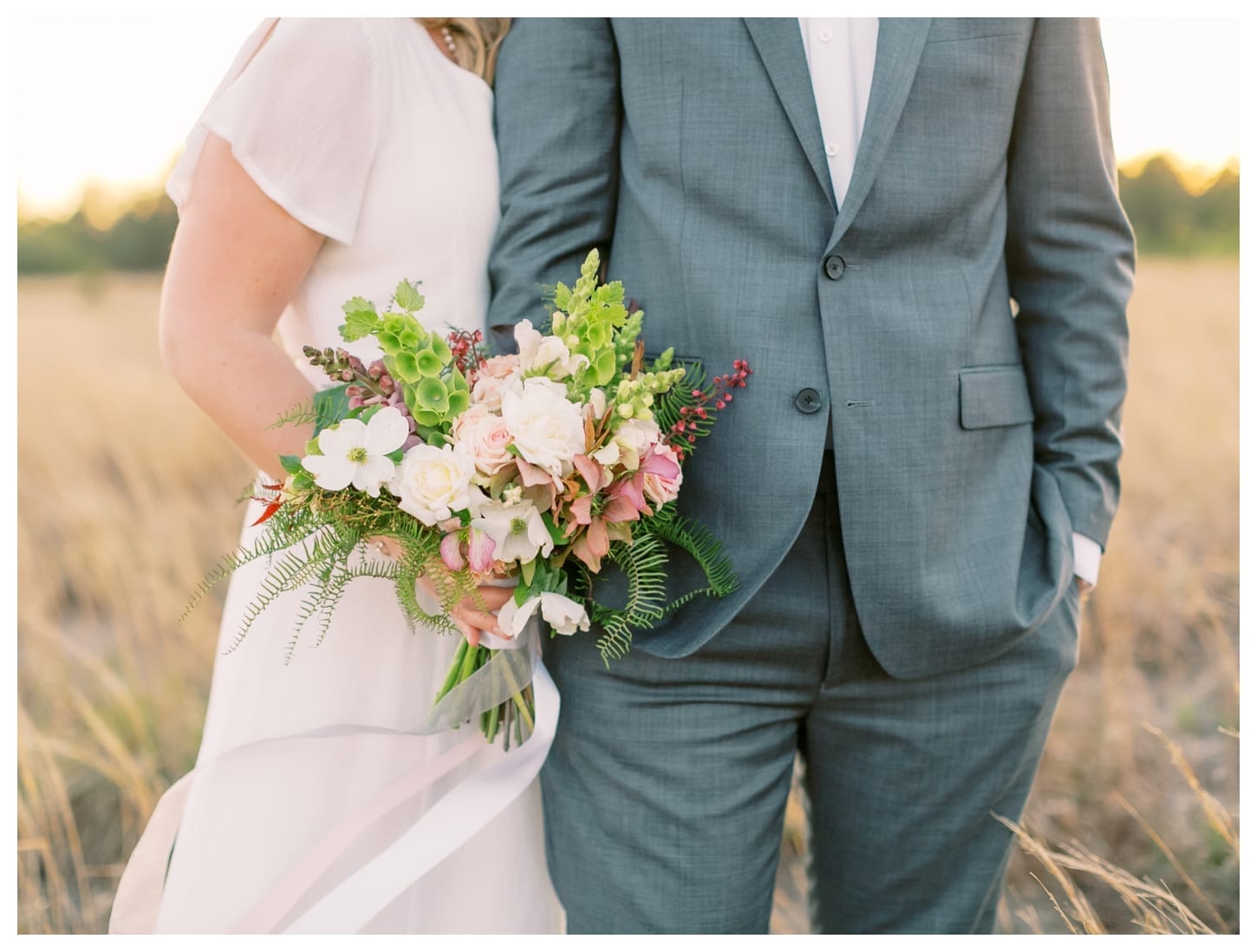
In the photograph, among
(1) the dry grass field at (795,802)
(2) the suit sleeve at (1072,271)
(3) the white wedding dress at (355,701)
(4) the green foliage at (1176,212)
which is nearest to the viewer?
(3) the white wedding dress at (355,701)

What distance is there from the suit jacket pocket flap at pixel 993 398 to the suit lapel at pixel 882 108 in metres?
0.34

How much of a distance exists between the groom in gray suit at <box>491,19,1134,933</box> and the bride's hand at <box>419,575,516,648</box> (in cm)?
22

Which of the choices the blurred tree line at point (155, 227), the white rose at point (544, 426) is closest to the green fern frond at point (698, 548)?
the white rose at point (544, 426)

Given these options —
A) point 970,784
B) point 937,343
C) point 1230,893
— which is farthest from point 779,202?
point 1230,893

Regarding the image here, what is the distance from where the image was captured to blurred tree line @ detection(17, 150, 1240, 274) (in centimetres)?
680

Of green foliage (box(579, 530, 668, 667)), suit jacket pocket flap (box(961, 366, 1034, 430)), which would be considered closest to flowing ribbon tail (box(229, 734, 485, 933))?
green foliage (box(579, 530, 668, 667))

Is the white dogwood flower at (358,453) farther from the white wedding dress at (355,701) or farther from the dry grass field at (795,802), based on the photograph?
the dry grass field at (795,802)

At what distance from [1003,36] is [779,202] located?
18.4 inches

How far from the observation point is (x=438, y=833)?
156 centimetres

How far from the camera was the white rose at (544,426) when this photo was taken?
118cm

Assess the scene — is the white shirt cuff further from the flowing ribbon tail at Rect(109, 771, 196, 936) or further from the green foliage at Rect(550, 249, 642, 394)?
the flowing ribbon tail at Rect(109, 771, 196, 936)

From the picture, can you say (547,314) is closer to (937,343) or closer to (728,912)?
(937,343)

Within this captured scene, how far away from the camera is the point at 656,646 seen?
1.50 meters

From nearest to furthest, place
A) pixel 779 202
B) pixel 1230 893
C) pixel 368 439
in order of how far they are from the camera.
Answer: pixel 368 439 → pixel 779 202 → pixel 1230 893
